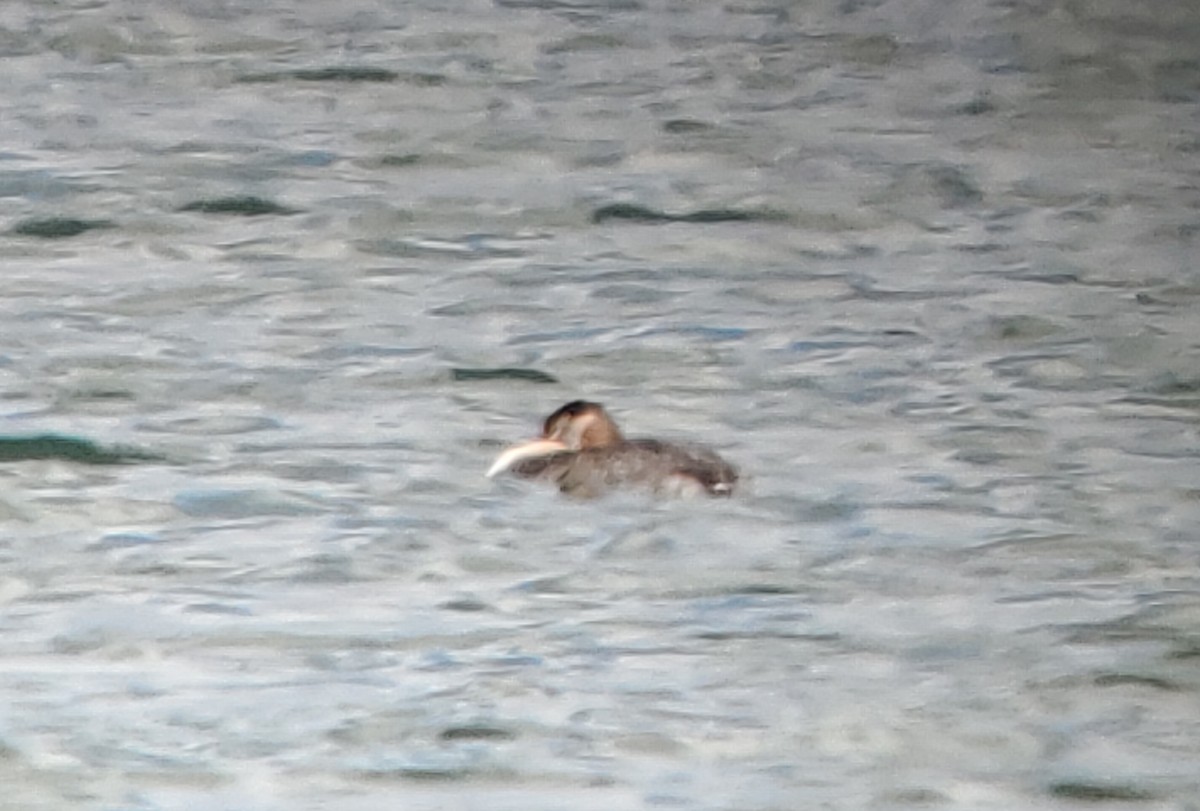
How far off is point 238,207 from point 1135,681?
3480 mm

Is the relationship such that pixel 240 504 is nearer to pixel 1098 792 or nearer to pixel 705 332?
pixel 705 332

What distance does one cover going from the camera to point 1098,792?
452 cm

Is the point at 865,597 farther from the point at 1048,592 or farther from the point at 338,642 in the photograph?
the point at 338,642

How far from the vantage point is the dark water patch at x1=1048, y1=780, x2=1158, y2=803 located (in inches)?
177

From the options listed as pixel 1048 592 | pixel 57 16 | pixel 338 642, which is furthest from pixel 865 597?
pixel 57 16

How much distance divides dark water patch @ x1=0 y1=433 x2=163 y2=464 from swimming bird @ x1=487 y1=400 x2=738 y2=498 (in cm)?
66

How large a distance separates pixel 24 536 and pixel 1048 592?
1669 mm

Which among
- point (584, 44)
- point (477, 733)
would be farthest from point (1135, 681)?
point (584, 44)

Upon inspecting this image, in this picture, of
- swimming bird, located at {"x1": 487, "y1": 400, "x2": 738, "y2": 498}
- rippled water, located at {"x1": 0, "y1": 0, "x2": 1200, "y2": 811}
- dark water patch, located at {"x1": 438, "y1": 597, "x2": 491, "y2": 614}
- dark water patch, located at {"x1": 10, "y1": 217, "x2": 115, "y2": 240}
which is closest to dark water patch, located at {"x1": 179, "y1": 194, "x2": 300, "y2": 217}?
rippled water, located at {"x1": 0, "y1": 0, "x2": 1200, "y2": 811}

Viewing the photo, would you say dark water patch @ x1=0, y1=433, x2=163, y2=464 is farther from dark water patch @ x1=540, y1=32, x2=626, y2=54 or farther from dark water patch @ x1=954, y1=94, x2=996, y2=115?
dark water patch @ x1=540, y1=32, x2=626, y2=54

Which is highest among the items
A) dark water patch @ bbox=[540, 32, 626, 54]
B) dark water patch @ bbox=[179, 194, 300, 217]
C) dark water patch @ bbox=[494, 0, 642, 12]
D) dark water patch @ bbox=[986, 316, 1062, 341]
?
dark water patch @ bbox=[494, 0, 642, 12]

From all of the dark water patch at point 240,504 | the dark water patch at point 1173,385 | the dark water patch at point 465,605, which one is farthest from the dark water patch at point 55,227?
the dark water patch at point 465,605

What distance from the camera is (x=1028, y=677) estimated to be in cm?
492

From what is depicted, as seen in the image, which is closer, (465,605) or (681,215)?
(465,605)
